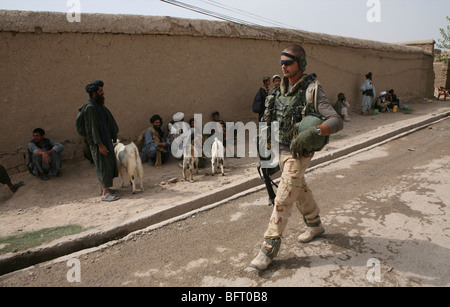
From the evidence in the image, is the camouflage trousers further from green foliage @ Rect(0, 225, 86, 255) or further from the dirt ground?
green foliage @ Rect(0, 225, 86, 255)

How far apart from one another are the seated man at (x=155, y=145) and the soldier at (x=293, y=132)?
3.71 metres

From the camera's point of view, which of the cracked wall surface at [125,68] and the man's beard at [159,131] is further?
the man's beard at [159,131]

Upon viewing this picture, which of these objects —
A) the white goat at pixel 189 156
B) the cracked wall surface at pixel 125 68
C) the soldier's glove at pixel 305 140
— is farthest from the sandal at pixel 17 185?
the soldier's glove at pixel 305 140

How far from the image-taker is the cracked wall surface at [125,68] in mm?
5547

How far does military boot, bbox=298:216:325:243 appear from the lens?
3335 millimetres

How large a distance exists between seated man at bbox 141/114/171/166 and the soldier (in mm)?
3713

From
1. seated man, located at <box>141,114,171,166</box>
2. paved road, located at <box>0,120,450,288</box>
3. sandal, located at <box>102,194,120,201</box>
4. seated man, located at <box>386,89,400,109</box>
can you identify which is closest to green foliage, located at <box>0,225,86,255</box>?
paved road, located at <box>0,120,450,288</box>

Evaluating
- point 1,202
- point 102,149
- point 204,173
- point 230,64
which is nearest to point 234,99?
point 230,64

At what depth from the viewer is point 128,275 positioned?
299cm

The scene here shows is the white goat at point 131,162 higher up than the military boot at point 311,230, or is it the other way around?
the white goat at point 131,162

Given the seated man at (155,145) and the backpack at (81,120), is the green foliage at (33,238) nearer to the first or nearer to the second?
the backpack at (81,120)

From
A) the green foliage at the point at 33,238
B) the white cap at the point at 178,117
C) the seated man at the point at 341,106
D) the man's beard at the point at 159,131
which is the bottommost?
the green foliage at the point at 33,238
